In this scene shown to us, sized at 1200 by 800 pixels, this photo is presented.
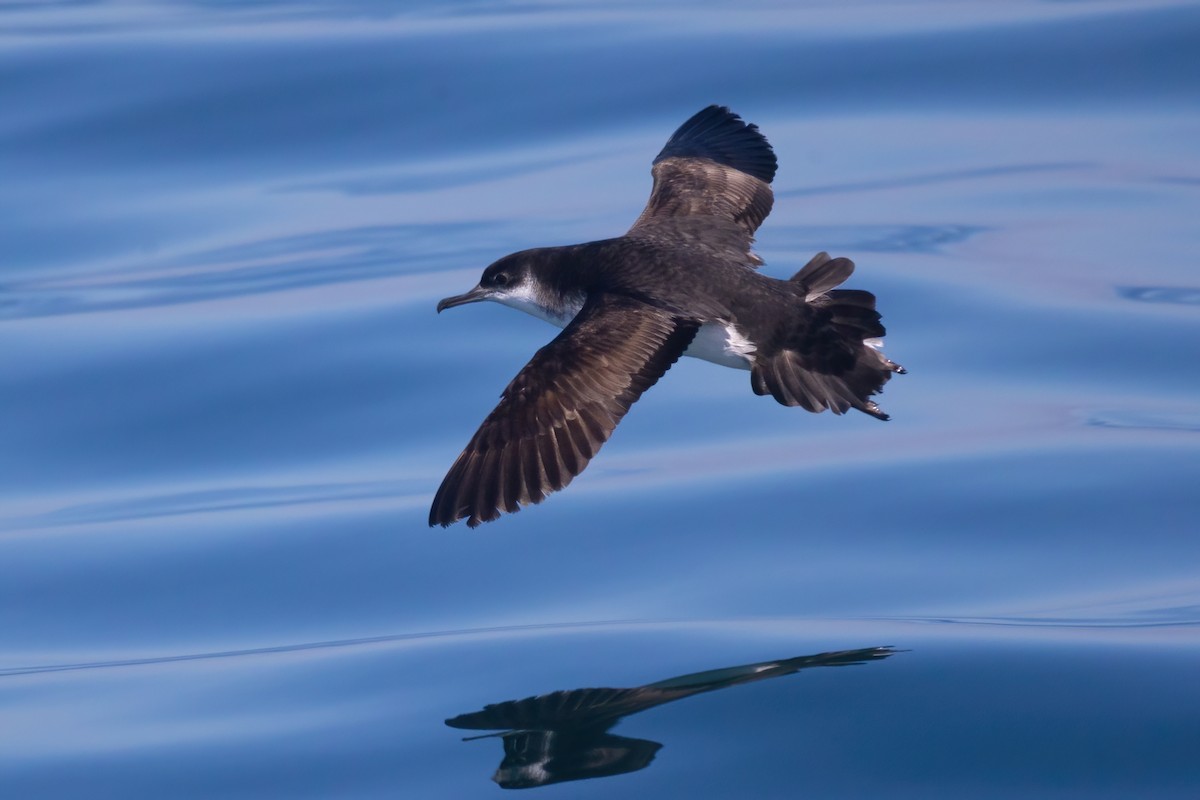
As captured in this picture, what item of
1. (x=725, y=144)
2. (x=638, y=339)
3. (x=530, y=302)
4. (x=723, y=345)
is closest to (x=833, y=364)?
(x=723, y=345)

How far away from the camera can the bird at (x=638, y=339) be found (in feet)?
17.2

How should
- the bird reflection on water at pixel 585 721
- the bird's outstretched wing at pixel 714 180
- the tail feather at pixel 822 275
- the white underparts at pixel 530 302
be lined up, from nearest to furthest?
1. the bird reflection on water at pixel 585 721
2. the tail feather at pixel 822 275
3. the white underparts at pixel 530 302
4. the bird's outstretched wing at pixel 714 180

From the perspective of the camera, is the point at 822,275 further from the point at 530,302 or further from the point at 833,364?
the point at 530,302

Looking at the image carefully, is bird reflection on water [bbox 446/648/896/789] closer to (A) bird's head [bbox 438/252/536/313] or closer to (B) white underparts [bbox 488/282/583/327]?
(B) white underparts [bbox 488/282/583/327]

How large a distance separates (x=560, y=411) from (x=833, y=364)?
96 cm

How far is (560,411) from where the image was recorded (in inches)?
210

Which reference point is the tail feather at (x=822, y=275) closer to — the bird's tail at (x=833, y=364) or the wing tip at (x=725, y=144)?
the bird's tail at (x=833, y=364)

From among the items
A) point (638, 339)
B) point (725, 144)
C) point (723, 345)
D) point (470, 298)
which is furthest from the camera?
point (725, 144)

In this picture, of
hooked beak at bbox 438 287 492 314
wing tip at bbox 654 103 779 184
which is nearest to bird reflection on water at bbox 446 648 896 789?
hooked beak at bbox 438 287 492 314

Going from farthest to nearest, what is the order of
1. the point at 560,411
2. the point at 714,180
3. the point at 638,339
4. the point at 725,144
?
the point at 725,144 < the point at 714,180 < the point at 638,339 < the point at 560,411

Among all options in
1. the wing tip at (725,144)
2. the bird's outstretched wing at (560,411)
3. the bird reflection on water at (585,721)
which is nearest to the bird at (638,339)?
the bird's outstretched wing at (560,411)

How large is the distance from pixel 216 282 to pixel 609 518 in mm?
3594

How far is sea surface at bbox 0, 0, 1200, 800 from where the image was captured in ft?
15.7

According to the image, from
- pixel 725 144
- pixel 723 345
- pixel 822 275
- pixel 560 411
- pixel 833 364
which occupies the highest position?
pixel 725 144
